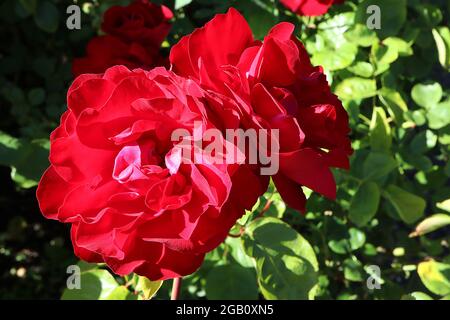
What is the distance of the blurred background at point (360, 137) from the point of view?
108cm

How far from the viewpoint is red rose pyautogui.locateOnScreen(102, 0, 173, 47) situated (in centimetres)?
104

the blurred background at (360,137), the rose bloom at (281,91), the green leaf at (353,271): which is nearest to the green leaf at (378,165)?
the blurred background at (360,137)

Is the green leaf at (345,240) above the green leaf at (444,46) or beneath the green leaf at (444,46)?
beneath

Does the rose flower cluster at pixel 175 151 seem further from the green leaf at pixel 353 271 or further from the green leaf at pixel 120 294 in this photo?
the green leaf at pixel 353 271

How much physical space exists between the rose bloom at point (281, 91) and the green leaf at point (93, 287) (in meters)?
0.46

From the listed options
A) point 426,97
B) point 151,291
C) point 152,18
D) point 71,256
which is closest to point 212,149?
point 151,291

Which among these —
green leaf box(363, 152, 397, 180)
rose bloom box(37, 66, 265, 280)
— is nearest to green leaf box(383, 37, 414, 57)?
green leaf box(363, 152, 397, 180)

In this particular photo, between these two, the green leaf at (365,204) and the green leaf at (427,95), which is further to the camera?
the green leaf at (427,95)

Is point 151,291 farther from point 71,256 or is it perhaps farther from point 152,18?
point 71,256

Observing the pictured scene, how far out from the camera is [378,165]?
3.48 ft

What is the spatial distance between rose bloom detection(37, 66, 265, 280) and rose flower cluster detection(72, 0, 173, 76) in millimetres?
385

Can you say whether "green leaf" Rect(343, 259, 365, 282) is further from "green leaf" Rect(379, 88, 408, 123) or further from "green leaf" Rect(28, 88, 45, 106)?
"green leaf" Rect(28, 88, 45, 106)

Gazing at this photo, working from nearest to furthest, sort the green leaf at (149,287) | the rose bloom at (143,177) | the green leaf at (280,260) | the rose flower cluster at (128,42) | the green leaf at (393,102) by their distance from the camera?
the rose bloom at (143,177) < the green leaf at (149,287) < the green leaf at (280,260) < the rose flower cluster at (128,42) < the green leaf at (393,102)

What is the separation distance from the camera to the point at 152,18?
106 centimetres
